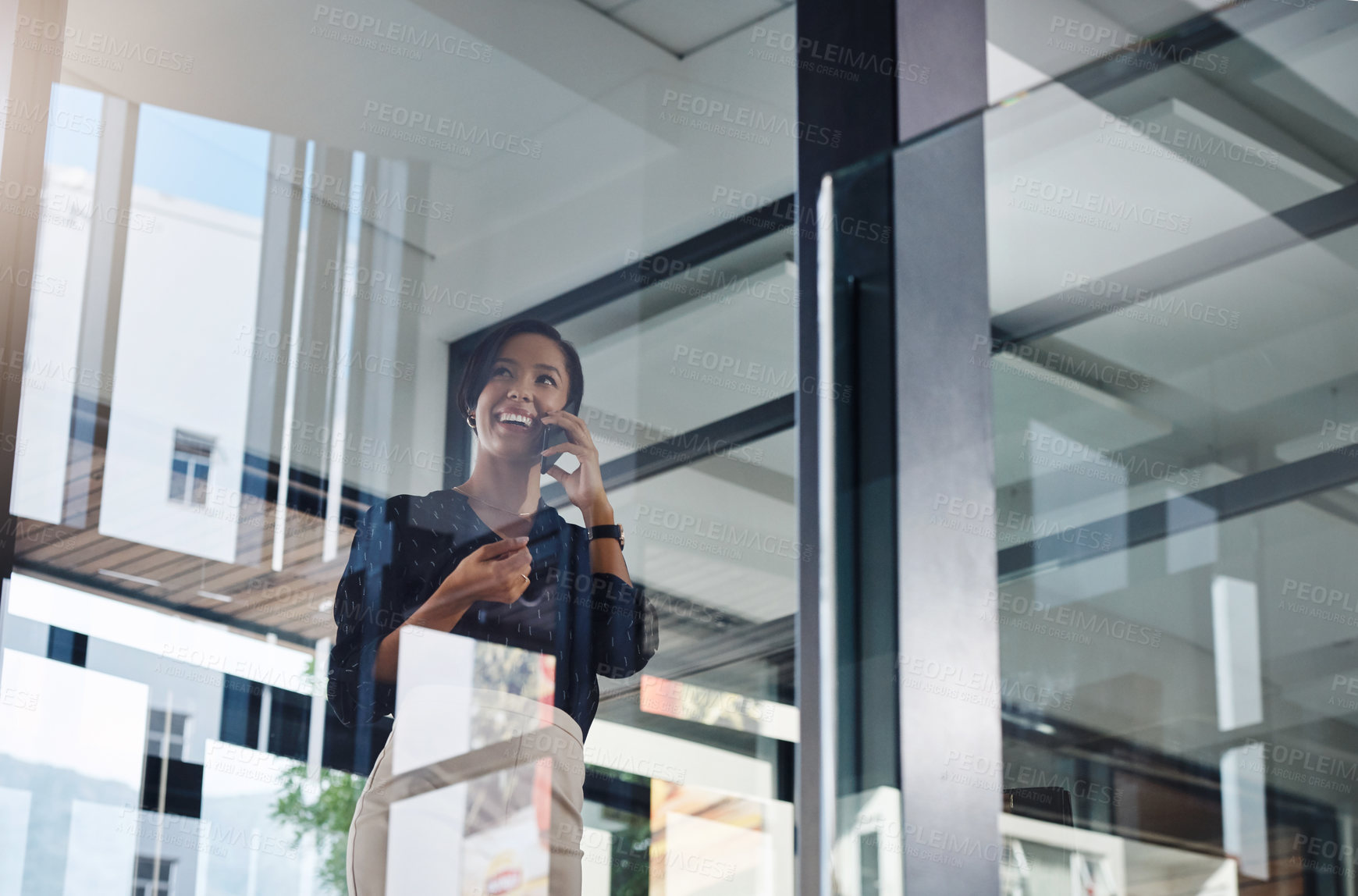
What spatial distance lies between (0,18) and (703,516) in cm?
163

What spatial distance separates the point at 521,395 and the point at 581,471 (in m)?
0.16

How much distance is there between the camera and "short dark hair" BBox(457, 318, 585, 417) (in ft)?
7.00

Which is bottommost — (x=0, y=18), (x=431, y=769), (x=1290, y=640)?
(x=431, y=769)

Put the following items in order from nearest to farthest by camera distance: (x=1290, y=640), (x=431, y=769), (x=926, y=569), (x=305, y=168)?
(x=926, y=569) < (x=1290, y=640) < (x=431, y=769) < (x=305, y=168)

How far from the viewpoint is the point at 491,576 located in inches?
78.8

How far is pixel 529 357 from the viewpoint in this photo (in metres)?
2.15

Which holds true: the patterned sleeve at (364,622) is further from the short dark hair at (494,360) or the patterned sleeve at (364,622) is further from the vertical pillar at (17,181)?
the vertical pillar at (17,181)

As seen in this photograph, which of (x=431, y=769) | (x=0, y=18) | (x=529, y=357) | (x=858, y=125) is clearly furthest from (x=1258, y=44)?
(x=0, y=18)


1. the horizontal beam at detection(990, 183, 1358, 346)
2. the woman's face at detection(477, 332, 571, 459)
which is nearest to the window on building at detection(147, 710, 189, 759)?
the woman's face at detection(477, 332, 571, 459)

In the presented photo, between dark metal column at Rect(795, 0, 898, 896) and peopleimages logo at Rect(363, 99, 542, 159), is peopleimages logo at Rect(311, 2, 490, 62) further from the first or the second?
dark metal column at Rect(795, 0, 898, 896)

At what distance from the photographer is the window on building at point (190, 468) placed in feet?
7.14

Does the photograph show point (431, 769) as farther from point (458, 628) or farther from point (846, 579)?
point (846, 579)

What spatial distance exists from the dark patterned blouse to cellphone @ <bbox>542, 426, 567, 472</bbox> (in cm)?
7

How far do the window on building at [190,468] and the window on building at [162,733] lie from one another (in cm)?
35
